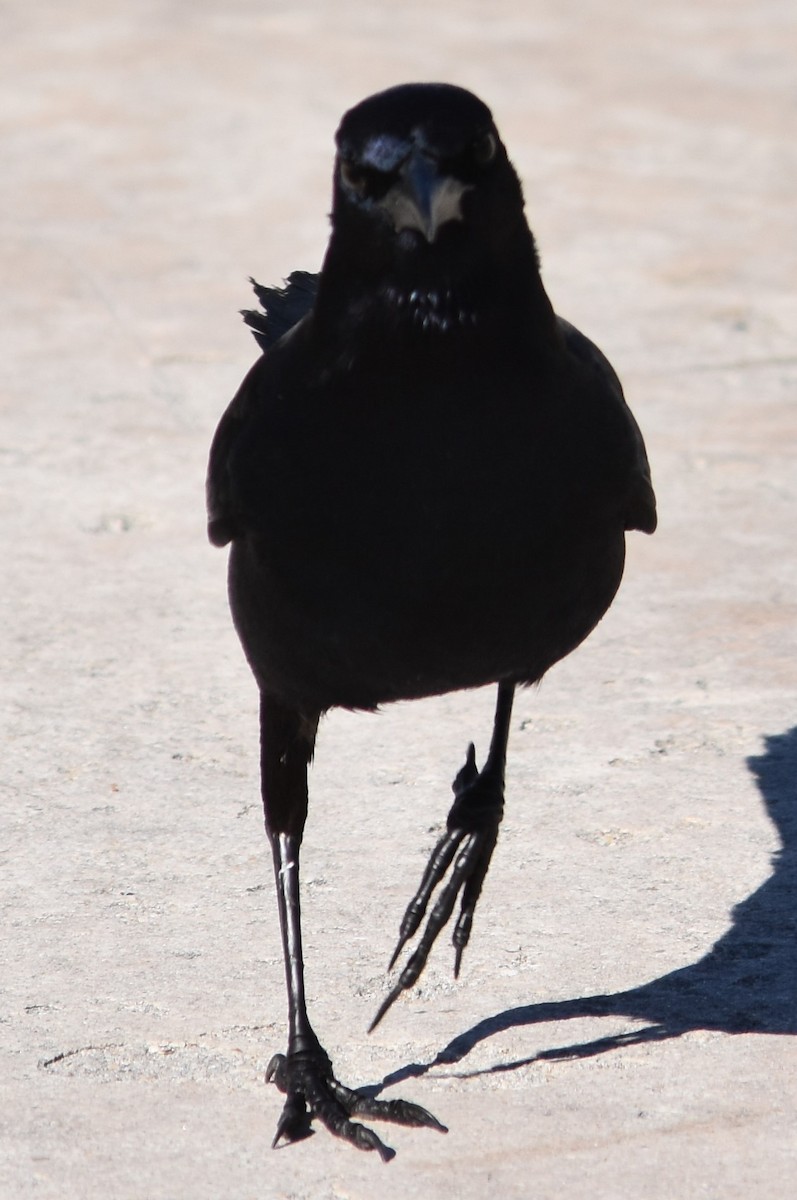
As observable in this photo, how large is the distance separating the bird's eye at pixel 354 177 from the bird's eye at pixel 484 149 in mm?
179

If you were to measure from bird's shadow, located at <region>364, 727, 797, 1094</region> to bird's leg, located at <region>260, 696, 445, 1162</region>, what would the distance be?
16 centimetres

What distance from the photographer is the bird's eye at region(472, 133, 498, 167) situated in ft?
10.1

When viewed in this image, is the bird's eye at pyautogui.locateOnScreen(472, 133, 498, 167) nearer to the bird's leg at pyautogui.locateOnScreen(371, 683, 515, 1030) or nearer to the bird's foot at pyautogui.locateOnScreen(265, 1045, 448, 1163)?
the bird's leg at pyautogui.locateOnScreen(371, 683, 515, 1030)

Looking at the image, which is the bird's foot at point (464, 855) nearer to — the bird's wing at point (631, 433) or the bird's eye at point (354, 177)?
the bird's wing at point (631, 433)

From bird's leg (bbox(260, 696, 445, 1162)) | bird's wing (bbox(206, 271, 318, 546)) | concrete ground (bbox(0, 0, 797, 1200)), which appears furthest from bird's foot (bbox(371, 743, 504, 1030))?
bird's wing (bbox(206, 271, 318, 546))

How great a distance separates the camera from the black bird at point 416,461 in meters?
3.09

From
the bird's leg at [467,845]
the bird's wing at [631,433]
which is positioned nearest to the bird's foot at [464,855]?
the bird's leg at [467,845]

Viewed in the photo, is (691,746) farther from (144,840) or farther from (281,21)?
(281,21)

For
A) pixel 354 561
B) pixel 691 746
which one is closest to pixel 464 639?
pixel 354 561

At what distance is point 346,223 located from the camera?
10.3ft

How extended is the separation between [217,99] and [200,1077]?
890cm

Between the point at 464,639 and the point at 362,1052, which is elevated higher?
the point at 464,639

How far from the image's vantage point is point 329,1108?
346 centimetres

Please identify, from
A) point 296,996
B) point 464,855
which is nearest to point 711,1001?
point 464,855
